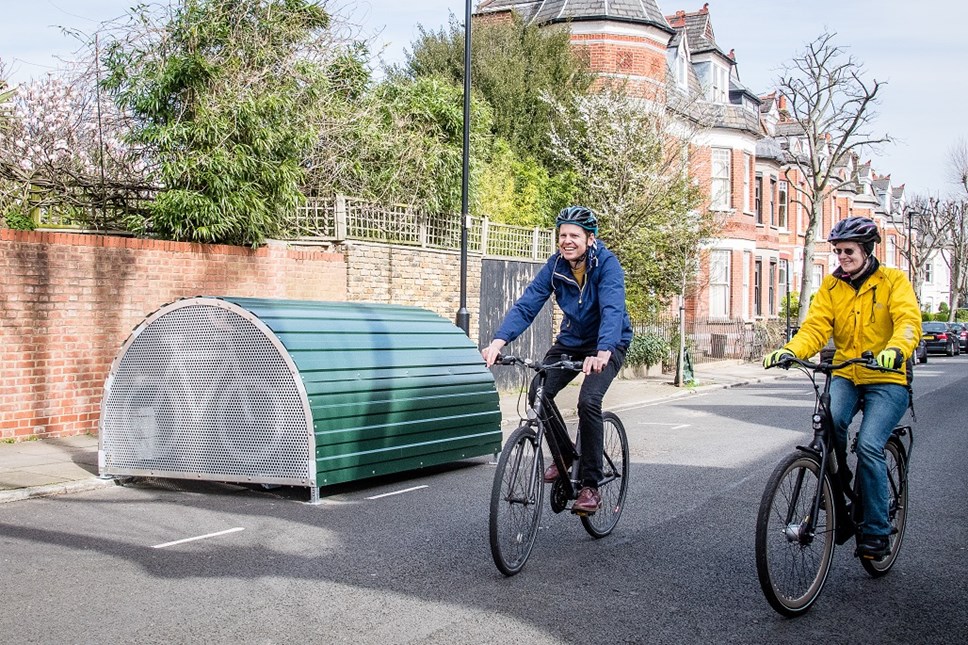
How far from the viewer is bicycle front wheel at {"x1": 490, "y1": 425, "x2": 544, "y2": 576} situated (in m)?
5.51

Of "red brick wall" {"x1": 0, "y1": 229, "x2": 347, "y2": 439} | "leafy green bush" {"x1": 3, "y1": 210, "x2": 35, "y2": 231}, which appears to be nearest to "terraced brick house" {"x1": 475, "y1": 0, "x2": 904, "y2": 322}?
"red brick wall" {"x1": 0, "y1": 229, "x2": 347, "y2": 439}

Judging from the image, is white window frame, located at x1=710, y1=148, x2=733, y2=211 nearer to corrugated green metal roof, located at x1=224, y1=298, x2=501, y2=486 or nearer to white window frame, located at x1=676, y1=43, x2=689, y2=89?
white window frame, located at x1=676, y1=43, x2=689, y2=89

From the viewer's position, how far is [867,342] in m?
5.68

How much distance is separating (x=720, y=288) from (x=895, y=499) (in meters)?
32.2

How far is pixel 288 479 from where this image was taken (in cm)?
816

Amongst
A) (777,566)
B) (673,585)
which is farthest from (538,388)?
(777,566)

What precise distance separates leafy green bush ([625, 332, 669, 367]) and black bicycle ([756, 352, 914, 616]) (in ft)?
59.8

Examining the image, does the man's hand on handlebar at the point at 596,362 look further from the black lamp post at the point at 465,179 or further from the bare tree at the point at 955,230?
the bare tree at the point at 955,230

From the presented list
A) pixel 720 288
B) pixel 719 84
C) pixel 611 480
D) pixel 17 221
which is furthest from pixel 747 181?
pixel 611 480

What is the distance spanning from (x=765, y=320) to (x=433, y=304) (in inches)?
1024

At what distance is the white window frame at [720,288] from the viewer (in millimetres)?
37219

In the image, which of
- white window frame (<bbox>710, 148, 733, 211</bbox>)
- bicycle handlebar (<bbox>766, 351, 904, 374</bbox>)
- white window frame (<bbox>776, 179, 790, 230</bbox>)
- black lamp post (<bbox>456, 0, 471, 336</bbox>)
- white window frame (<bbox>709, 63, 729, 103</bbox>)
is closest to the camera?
bicycle handlebar (<bbox>766, 351, 904, 374</bbox>)

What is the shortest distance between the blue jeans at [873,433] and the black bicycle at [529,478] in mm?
1520

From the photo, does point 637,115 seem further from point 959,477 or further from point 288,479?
point 288,479
